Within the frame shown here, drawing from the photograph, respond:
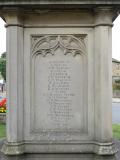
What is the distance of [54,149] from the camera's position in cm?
520

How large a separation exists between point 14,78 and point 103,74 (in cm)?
155

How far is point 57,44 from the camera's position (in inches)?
208

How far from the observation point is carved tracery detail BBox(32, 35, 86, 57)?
208 inches

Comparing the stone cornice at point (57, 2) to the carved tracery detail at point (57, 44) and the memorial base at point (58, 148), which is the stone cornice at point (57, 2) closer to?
the carved tracery detail at point (57, 44)

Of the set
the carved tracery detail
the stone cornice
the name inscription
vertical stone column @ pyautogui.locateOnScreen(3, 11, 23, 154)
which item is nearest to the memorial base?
vertical stone column @ pyautogui.locateOnScreen(3, 11, 23, 154)

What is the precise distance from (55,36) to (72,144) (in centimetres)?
196

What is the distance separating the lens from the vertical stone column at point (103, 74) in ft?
16.7

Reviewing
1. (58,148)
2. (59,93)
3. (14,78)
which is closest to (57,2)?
(14,78)

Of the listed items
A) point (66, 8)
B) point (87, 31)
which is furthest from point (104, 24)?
point (66, 8)

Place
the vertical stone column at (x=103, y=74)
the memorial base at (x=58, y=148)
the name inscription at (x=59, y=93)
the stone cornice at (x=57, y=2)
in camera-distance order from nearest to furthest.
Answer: the stone cornice at (x=57, y=2) < the vertical stone column at (x=103, y=74) < the memorial base at (x=58, y=148) < the name inscription at (x=59, y=93)

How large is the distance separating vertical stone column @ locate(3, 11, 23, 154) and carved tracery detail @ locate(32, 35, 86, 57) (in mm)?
315

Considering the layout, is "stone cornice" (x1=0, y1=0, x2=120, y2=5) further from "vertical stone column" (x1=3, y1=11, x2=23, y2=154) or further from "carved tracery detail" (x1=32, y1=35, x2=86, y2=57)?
"carved tracery detail" (x1=32, y1=35, x2=86, y2=57)

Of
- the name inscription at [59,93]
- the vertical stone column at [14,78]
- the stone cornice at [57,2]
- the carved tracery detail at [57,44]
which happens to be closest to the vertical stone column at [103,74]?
the stone cornice at [57,2]

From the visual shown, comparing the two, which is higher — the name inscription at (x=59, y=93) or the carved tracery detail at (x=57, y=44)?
the carved tracery detail at (x=57, y=44)
